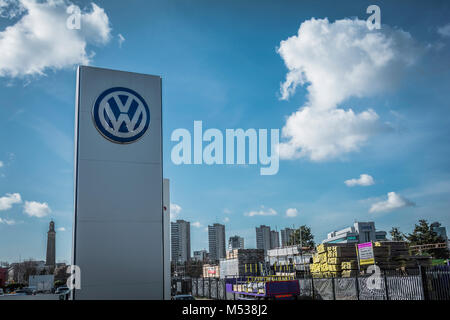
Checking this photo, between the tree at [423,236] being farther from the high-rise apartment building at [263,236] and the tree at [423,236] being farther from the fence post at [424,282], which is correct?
the high-rise apartment building at [263,236]

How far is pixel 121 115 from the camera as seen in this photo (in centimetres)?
1210

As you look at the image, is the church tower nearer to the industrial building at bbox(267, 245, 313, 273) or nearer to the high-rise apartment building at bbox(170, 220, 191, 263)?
the high-rise apartment building at bbox(170, 220, 191, 263)

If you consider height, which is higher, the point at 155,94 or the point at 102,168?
the point at 155,94

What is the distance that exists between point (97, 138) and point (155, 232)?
3466mm

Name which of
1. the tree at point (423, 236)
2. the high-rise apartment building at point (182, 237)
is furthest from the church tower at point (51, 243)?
Answer: the tree at point (423, 236)

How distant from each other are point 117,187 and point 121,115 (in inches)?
91.3

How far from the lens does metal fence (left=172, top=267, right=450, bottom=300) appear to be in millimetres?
16766

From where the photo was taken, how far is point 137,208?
11867mm

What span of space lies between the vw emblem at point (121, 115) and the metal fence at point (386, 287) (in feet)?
45.5

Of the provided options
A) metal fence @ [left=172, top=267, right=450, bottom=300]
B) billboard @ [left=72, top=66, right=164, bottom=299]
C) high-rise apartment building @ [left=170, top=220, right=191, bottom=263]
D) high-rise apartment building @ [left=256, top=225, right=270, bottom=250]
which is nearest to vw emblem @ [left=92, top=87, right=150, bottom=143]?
billboard @ [left=72, top=66, right=164, bottom=299]

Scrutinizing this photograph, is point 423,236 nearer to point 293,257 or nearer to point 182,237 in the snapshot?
point 293,257
